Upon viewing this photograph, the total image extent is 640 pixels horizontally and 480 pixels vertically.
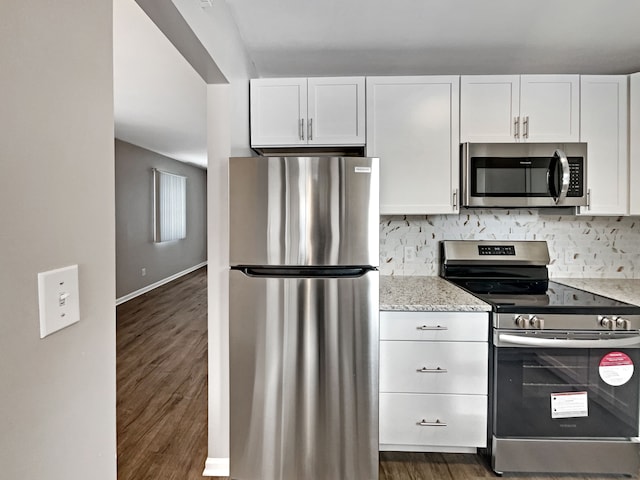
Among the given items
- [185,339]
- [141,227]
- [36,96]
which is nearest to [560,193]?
[36,96]

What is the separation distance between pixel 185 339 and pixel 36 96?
11.8 feet

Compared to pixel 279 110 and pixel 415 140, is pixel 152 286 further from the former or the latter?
pixel 415 140

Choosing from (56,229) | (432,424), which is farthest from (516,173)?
(56,229)

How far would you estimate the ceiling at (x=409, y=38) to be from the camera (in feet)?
5.69

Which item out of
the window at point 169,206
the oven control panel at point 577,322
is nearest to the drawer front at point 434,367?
the oven control panel at point 577,322

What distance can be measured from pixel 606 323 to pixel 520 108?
1.32 meters

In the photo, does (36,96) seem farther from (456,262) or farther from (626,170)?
(626,170)

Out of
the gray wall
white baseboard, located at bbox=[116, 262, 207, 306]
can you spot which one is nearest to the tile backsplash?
the gray wall

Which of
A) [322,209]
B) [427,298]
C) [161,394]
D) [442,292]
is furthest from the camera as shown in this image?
[161,394]

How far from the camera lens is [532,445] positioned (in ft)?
5.81

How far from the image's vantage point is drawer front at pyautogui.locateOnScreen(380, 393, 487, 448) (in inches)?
72.2

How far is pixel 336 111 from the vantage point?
218 centimetres

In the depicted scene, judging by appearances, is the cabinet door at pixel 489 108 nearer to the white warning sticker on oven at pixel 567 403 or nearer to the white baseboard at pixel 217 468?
the white warning sticker on oven at pixel 567 403

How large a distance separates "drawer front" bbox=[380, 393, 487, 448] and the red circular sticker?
2.00 feet
